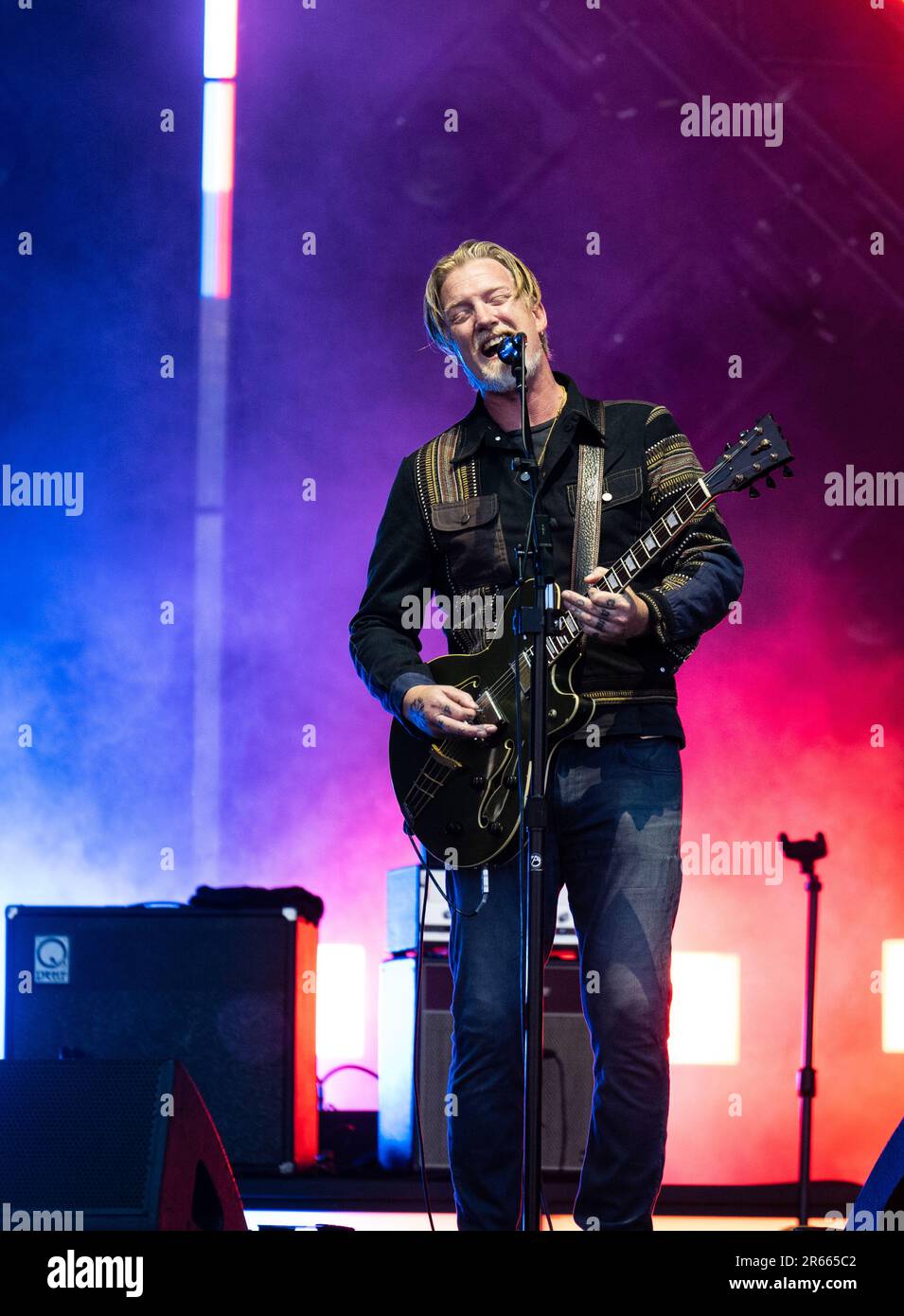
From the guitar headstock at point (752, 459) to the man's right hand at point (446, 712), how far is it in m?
0.57

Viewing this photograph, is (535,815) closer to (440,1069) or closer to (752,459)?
(752,459)

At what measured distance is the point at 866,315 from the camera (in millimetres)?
5484

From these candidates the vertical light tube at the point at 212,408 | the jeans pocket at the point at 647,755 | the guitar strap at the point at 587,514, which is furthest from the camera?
the vertical light tube at the point at 212,408

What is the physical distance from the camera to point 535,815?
2.34 metres

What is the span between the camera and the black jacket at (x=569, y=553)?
103 inches

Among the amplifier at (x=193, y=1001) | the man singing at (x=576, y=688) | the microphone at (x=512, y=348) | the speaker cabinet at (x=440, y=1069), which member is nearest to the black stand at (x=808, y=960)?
the speaker cabinet at (x=440, y=1069)

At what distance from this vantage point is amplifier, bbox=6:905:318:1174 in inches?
167

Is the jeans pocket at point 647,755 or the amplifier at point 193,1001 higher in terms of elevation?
the jeans pocket at point 647,755

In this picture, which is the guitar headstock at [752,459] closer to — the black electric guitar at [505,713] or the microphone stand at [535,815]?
the black electric guitar at [505,713]

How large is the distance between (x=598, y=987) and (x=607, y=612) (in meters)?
0.62

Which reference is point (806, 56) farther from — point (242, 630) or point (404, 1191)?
point (404, 1191)

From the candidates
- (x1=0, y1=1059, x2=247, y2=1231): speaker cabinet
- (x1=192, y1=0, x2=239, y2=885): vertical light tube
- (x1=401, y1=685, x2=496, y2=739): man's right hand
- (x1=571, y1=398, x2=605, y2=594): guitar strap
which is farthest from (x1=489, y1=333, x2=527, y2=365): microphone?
(x1=192, y1=0, x2=239, y2=885): vertical light tube

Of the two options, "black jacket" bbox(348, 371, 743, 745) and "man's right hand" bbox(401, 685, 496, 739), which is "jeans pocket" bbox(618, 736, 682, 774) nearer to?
"black jacket" bbox(348, 371, 743, 745)

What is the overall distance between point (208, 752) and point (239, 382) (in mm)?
1343
